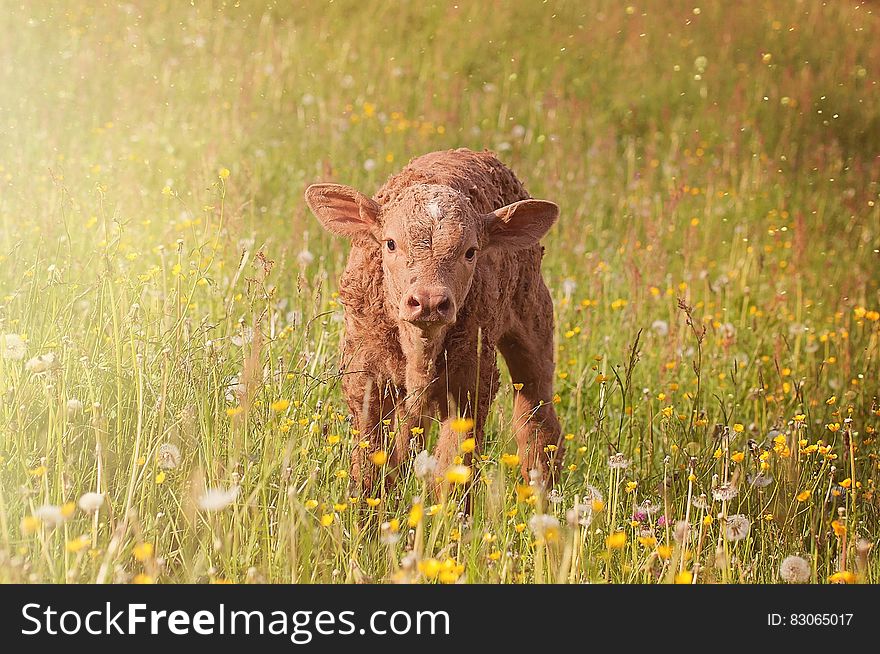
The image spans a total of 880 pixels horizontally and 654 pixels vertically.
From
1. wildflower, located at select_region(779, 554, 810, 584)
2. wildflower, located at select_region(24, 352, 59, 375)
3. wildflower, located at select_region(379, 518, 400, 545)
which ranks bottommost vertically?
wildflower, located at select_region(779, 554, 810, 584)

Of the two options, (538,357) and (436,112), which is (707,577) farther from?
(436,112)

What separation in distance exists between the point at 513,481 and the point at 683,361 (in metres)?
1.96

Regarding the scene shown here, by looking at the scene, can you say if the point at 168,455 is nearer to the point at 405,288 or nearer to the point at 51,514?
the point at 51,514

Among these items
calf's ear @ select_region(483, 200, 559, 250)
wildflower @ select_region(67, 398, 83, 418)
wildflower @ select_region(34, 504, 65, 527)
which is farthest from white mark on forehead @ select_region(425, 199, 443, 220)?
wildflower @ select_region(34, 504, 65, 527)

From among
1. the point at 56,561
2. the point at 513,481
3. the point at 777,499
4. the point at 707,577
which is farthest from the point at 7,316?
the point at 777,499

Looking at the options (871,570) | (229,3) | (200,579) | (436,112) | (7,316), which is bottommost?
(871,570)

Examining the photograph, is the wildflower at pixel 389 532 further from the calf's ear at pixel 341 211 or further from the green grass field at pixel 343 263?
the calf's ear at pixel 341 211

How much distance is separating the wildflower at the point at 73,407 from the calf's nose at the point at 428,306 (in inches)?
44.7

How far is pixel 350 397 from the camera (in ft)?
14.0

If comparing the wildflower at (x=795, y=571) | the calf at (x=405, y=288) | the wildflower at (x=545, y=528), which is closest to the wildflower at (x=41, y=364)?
the calf at (x=405, y=288)

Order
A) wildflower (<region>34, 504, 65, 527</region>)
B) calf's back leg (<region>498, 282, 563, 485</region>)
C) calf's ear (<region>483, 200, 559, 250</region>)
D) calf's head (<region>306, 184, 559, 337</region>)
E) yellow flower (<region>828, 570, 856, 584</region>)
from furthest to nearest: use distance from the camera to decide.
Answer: calf's back leg (<region>498, 282, 563, 485</region>) < calf's ear (<region>483, 200, 559, 250</region>) < calf's head (<region>306, 184, 559, 337</region>) < yellow flower (<region>828, 570, 856, 584</region>) < wildflower (<region>34, 504, 65, 527</region>)

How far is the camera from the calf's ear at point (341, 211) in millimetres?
4125

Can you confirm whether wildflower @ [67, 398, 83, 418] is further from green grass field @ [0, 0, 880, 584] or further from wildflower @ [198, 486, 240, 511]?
wildflower @ [198, 486, 240, 511]

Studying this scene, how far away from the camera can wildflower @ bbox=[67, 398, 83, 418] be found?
10.9ft
